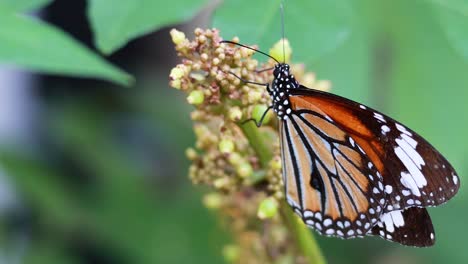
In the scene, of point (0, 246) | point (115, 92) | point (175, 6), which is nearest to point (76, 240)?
point (0, 246)

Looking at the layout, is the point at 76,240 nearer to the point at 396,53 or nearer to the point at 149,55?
the point at 149,55

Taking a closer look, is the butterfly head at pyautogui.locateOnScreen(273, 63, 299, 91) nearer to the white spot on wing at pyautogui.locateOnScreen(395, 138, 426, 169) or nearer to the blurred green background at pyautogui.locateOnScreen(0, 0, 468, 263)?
the blurred green background at pyautogui.locateOnScreen(0, 0, 468, 263)

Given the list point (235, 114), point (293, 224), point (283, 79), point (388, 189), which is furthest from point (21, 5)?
point (388, 189)

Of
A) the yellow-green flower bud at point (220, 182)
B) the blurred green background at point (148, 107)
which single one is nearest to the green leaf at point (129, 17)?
the blurred green background at point (148, 107)

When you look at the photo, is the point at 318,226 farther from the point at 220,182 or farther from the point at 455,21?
the point at 455,21

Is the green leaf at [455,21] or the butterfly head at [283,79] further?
the butterfly head at [283,79]

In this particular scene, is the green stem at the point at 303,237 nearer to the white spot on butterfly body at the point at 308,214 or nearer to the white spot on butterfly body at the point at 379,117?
the white spot on butterfly body at the point at 308,214

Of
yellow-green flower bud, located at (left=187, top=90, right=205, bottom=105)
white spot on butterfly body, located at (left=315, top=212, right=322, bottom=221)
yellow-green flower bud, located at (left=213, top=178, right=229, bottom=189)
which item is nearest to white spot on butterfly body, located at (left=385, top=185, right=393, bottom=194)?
white spot on butterfly body, located at (left=315, top=212, right=322, bottom=221)
